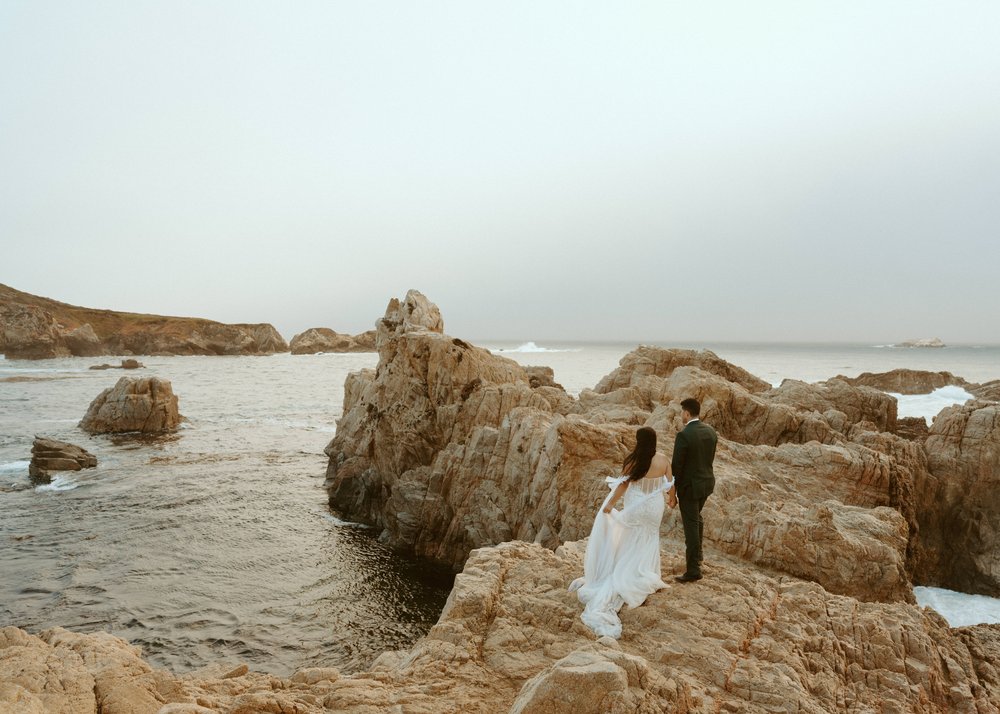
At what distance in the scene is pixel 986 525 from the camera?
1670cm

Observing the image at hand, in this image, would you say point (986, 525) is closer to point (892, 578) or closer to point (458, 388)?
point (892, 578)

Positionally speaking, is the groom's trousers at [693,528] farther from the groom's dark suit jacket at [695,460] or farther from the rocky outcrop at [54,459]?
the rocky outcrop at [54,459]

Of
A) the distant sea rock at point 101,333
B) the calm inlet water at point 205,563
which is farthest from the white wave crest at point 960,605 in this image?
the distant sea rock at point 101,333

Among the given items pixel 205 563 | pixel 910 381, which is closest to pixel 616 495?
pixel 205 563

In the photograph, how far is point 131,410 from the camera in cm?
4341

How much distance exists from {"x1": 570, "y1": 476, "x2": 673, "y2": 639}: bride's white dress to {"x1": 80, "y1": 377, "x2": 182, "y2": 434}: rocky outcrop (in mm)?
→ 46899

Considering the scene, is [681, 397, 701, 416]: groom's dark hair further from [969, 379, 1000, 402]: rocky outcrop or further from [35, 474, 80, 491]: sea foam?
[969, 379, 1000, 402]: rocky outcrop

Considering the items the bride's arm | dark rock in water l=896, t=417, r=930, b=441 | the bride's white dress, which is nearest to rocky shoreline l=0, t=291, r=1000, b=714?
dark rock in water l=896, t=417, r=930, b=441

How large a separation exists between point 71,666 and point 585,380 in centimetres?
8712

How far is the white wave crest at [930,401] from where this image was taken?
39531mm

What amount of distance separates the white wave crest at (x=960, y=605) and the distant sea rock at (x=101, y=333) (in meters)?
177

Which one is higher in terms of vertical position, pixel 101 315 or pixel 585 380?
pixel 101 315

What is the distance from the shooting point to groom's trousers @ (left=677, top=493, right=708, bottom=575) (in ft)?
27.9

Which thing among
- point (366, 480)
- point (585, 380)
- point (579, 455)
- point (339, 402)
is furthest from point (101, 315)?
point (579, 455)
